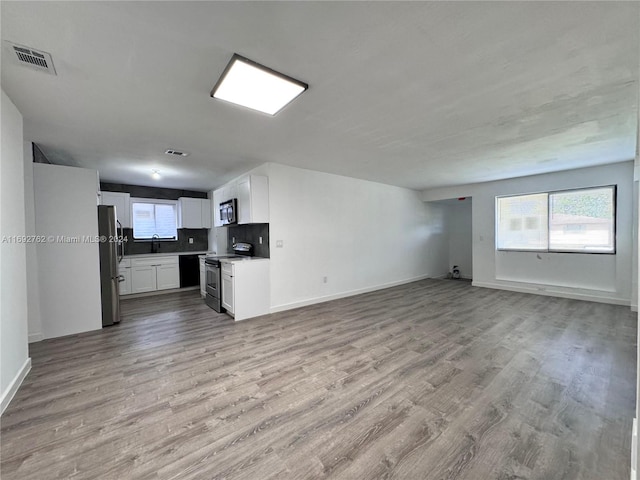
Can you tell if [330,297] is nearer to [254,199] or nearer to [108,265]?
[254,199]

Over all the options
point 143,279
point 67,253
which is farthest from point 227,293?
point 143,279

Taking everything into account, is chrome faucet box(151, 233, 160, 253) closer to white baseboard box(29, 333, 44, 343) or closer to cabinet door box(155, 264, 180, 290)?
cabinet door box(155, 264, 180, 290)

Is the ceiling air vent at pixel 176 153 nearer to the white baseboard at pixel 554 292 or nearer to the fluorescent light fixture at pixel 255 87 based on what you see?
the fluorescent light fixture at pixel 255 87

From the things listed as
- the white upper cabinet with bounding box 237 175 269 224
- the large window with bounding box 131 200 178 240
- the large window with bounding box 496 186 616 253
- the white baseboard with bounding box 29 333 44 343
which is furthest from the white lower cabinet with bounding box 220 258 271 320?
the large window with bounding box 496 186 616 253

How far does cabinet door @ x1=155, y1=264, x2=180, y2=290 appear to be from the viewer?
19.4 ft

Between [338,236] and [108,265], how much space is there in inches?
160

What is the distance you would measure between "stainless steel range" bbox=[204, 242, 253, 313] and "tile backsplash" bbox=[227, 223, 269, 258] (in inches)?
6.5

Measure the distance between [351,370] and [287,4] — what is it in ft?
9.37

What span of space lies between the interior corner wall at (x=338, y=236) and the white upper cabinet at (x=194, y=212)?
3275mm

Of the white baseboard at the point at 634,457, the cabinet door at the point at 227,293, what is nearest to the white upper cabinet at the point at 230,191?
the cabinet door at the point at 227,293

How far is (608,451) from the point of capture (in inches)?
60.2

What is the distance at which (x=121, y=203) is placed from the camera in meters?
5.66

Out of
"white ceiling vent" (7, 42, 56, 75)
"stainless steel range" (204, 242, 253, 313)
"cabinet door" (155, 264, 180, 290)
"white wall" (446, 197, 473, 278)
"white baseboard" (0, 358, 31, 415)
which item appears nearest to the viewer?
"white ceiling vent" (7, 42, 56, 75)

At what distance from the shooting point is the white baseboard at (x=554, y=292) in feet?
15.0
